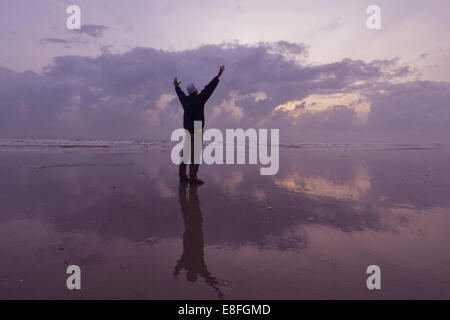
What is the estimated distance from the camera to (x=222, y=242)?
3191 mm

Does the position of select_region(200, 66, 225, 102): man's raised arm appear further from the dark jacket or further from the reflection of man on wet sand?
the reflection of man on wet sand

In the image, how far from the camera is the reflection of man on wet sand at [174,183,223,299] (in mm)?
2402

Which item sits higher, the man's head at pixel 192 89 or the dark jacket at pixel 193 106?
the man's head at pixel 192 89

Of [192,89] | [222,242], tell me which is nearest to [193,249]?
[222,242]

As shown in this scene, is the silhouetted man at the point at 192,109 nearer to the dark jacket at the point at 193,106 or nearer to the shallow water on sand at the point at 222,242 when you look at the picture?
the dark jacket at the point at 193,106

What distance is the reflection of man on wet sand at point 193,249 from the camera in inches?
94.6

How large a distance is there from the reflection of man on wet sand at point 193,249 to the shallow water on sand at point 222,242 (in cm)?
2

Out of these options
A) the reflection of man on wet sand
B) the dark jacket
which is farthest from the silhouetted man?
the reflection of man on wet sand

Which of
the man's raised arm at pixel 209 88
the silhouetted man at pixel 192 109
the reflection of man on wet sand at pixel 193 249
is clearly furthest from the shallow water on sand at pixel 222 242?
the man's raised arm at pixel 209 88

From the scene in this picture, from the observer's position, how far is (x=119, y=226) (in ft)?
12.1

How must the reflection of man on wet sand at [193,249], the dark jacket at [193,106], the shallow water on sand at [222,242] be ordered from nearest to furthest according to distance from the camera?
the shallow water on sand at [222,242] → the reflection of man on wet sand at [193,249] → the dark jacket at [193,106]

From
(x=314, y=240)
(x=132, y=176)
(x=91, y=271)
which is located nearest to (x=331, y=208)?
(x=314, y=240)

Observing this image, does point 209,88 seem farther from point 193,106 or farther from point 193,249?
point 193,249

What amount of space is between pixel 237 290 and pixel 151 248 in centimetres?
126
